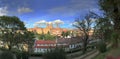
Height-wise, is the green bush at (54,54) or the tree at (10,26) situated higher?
the tree at (10,26)

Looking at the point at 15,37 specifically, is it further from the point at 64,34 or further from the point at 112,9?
the point at 64,34

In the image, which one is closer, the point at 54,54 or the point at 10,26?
the point at 54,54

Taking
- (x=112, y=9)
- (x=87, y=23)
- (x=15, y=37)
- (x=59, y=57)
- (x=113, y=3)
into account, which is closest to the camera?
(x=59, y=57)

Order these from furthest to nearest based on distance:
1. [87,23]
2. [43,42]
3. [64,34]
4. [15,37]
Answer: [64,34]
[43,42]
[87,23]
[15,37]

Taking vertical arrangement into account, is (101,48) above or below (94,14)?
below

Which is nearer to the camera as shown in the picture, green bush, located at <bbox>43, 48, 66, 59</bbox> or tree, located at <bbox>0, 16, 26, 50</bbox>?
green bush, located at <bbox>43, 48, 66, 59</bbox>

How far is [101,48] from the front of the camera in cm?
4069

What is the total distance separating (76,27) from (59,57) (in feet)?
230

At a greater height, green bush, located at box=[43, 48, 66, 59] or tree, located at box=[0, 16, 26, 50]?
tree, located at box=[0, 16, 26, 50]

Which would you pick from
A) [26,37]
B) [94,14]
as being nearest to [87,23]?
[26,37]

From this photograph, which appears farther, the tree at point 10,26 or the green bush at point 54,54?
the tree at point 10,26

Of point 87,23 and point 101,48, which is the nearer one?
point 101,48

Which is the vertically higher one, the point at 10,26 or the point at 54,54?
the point at 10,26

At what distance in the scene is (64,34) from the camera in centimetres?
14738
